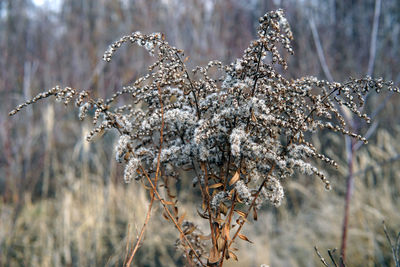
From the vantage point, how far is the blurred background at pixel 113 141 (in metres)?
3.49

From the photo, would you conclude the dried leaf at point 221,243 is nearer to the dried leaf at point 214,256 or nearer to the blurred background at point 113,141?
the dried leaf at point 214,256

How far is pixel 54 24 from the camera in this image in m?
8.06

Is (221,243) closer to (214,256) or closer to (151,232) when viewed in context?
(214,256)

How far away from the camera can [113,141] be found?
5.45 meters

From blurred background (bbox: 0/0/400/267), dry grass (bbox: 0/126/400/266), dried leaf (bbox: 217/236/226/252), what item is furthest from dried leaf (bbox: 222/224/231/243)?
dry grass (bbox: 0/126/400/266)

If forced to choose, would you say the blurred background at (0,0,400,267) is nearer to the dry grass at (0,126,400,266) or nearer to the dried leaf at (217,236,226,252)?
the dry grass at (0,126,400,266)

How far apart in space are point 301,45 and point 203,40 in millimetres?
1614

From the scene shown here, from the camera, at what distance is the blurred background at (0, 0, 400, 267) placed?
11.5ft

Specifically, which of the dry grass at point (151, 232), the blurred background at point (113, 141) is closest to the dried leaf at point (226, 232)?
the blurred background at point (113, 141)

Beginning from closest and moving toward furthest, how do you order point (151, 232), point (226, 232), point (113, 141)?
point (226, 232)
point (151, 232)
point (113, 141)

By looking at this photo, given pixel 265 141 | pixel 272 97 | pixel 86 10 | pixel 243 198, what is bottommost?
pixel 243 198

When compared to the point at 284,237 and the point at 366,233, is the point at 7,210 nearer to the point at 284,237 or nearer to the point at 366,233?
the point at 284,237

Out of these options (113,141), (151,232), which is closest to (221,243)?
(151,232)

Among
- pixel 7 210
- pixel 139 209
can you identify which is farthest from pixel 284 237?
pixel 7 210
